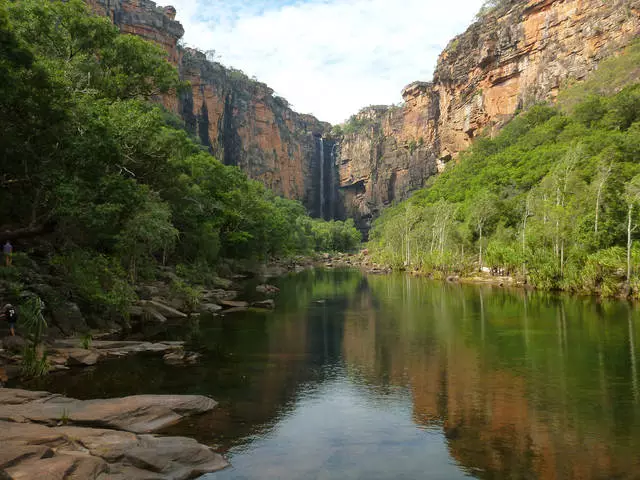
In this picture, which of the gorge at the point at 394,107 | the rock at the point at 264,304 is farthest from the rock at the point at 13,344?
the gorge at the point at 394,107

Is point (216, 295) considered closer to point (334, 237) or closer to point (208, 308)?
point (208, 308)

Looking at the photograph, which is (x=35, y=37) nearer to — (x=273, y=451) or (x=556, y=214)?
(x=273, y=451)

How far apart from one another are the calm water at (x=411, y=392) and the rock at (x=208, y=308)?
101 inches

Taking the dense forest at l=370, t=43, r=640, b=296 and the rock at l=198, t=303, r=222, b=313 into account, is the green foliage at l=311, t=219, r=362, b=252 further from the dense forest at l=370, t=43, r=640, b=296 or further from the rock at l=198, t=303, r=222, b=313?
the rock at l=198, t=303, r=222, b=313

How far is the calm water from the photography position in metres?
8.88

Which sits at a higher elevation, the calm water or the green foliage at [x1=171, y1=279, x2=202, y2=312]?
the green foliage at [x1=171, y1=279, x2=202, y2=312]

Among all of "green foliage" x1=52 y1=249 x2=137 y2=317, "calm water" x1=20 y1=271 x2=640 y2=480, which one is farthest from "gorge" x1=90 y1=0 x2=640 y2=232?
"calm water" x1=20 y1=271 x2=640 y2=480

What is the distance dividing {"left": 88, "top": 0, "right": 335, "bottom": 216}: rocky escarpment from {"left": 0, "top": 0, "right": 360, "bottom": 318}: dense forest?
48.7 meters

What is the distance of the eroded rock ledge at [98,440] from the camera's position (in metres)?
6.96

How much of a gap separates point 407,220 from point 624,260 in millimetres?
41485

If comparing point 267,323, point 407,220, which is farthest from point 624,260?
point 407,220

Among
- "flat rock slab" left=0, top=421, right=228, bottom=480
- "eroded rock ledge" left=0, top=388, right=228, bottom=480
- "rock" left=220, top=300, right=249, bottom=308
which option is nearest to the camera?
"flat rock slab" left=0, top=421, right=228, bottom=480

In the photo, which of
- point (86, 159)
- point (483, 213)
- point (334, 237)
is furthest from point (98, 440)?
point (334, 237)

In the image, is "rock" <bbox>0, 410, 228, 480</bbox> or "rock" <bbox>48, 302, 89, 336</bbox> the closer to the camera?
"rock" <bbox>0, 410, 228, 480</bbox>
